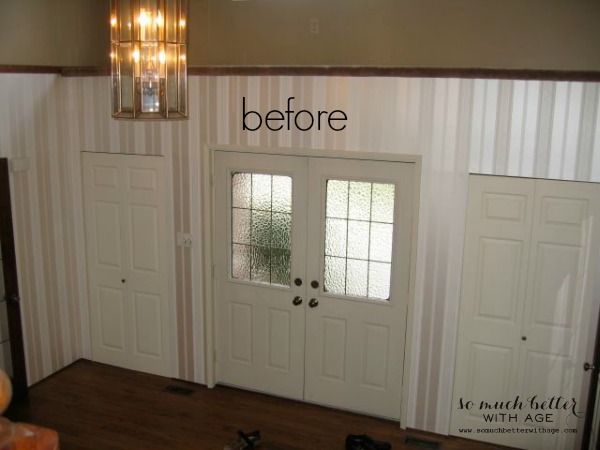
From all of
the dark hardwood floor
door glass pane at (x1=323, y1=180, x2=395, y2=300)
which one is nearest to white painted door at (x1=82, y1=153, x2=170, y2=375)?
the dark hardwood floor

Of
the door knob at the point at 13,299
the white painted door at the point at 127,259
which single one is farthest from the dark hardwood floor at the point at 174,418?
the door knob at the point at 13,299

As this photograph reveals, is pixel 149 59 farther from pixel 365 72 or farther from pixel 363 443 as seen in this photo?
pixel 363 443

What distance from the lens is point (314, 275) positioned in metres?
4.73

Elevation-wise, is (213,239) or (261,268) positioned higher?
(213,239)

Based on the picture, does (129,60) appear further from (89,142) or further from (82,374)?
(82,374)

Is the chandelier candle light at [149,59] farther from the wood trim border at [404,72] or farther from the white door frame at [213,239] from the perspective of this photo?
the white door frame at [213,239]

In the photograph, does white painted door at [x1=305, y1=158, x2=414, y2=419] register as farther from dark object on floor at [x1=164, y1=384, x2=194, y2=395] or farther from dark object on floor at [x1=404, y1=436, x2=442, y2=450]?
dark object on floor at [x1=164, y1=384, x2=194, y2=395]

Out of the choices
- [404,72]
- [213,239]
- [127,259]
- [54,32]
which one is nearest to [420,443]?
[213,239]

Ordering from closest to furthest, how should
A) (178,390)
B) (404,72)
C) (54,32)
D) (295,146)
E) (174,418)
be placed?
(404,72)
(295,146)
(174,418)
(178,390)
(54,32)

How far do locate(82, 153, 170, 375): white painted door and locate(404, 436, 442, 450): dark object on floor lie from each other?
6.74ft

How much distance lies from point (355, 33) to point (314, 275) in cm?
192

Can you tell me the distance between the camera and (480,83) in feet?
13.2

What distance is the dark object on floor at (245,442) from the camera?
4.29 m

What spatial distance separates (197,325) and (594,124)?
3211 millimetres
